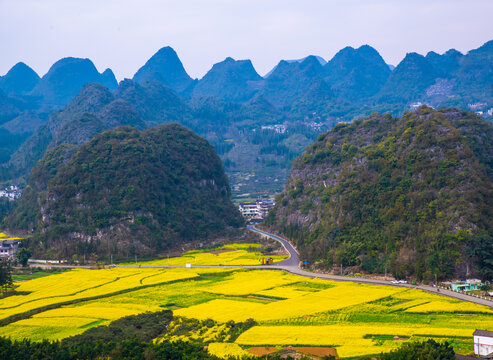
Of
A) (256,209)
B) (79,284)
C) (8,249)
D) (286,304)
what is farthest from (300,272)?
(256,209)

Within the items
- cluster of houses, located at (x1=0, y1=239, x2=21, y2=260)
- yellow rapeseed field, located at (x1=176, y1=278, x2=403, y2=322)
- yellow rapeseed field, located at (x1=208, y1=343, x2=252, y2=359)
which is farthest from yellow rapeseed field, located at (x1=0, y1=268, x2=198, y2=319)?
yellow rapeseed field, located at (x1=208, y1=343, x2=252, y2=359)

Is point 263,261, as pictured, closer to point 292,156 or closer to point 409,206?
point 409,206

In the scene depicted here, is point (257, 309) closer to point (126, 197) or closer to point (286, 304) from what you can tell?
point (286, 304)

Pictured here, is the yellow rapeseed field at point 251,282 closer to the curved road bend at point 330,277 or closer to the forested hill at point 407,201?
the curved road bend at point 330,277

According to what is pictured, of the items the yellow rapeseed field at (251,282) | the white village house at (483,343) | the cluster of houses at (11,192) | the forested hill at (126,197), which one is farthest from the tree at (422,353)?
the cluster of houses at (11,192)

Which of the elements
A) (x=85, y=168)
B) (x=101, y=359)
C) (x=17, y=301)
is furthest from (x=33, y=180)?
(x=101, y=359)

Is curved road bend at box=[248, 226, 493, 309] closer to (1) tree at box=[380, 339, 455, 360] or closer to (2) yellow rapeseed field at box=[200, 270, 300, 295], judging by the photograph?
(2) yellow rapeseed field at box=[200, 270, 300, 295]
